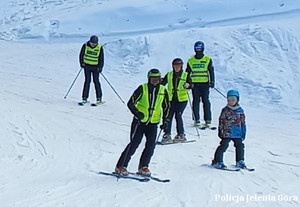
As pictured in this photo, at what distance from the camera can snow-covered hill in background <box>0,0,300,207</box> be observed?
8.89m

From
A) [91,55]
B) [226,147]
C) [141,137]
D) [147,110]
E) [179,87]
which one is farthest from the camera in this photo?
[91,55]

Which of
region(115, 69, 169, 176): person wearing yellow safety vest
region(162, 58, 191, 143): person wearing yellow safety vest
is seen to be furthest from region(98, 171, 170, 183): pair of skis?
region(162, 58, 191, 143): person wearing yellow safety vest

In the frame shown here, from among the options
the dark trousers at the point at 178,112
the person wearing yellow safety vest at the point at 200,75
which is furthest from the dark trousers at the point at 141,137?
the person wearing yellow safety vest at the point at 200,75

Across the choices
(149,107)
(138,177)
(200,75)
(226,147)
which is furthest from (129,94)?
(149,107)

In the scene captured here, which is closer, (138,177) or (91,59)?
(138,177)

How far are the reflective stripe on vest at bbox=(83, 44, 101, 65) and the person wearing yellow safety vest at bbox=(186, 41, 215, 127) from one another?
2514 millimetres

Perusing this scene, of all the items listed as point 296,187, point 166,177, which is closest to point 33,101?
point 166,177

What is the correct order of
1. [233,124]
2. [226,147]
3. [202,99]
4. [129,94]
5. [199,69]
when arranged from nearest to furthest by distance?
[233,124], [226,147], [199,69], [202,99], [129,94]

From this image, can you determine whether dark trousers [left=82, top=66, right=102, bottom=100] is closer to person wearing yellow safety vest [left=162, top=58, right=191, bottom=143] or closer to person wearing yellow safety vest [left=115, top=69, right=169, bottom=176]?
person wearing yellow safety vest [left=162, top=58, right=191, bottom=143]

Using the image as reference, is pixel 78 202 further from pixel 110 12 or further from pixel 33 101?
pixel 110 12

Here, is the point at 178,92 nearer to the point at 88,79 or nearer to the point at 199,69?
the point at 199,69

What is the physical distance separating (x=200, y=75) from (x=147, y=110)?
169 inches

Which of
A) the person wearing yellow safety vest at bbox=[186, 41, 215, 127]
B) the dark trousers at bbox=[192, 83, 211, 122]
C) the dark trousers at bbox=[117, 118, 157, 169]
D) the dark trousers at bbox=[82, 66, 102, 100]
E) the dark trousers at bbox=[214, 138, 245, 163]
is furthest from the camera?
the dark trousers at bbox=[82, 66, 102, 100]

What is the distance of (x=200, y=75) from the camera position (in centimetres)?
1316
